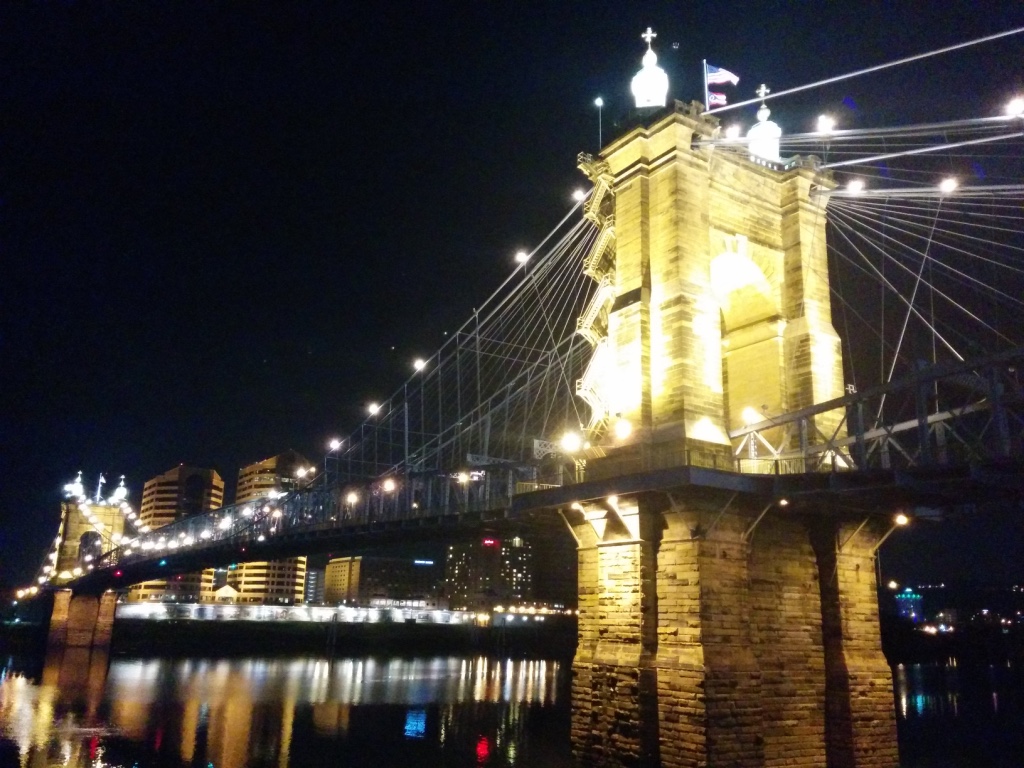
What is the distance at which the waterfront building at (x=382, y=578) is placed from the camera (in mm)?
177250

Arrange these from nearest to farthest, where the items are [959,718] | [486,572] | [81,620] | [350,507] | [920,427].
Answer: [920,427], [959,718], [350,507], [81,620], [486,572]

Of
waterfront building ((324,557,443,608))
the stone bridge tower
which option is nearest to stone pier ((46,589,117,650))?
the stone bridge tower

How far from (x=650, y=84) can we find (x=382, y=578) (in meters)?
168

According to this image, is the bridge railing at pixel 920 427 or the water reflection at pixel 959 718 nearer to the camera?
the bridge railing at pixel 920 427

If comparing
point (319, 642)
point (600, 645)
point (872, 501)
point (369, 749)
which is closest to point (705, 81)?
point (872, 501)

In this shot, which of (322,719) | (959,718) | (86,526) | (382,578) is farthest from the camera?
(382,578)

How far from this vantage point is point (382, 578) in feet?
593

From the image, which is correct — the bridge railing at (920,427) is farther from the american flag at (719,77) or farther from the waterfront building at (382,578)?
the waterfront building at (382,578)

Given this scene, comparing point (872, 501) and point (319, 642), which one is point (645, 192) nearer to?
point (872, 501)

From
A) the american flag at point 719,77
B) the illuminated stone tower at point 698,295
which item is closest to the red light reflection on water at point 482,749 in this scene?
the illuminated stone tower at point 698,295

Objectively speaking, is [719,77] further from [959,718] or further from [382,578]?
[382,578]

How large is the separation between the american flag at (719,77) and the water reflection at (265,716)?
2108 centimetres

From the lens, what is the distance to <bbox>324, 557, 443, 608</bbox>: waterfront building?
6978 inches

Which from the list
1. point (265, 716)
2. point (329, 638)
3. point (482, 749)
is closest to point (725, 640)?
point (482, 749)
